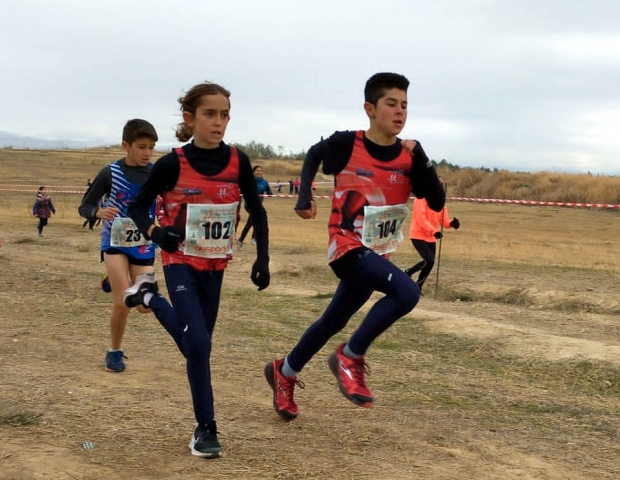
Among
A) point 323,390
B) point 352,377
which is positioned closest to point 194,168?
point 352,377

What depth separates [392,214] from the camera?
4652 mm

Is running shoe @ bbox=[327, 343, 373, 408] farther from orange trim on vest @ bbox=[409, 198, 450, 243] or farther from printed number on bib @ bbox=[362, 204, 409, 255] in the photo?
orange trim on vest @ bbox=[409, 198, 450, 243]

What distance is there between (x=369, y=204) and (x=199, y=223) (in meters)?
1.02

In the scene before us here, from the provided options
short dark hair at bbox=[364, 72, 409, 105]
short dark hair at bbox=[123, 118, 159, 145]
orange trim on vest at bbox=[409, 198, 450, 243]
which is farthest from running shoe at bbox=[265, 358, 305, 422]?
orange trim on vest at bbox=[409, 198, 450, 243]

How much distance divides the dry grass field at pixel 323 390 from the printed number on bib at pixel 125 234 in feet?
3.52

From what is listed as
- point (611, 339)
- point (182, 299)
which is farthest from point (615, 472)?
point (611, 339)

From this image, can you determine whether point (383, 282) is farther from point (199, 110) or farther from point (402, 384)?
point (402, 384)

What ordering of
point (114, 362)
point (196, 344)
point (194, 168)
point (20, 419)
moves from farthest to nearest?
1. point (114, 362)
2. point (20, 419)
3. point (194, 168)
4. point (196, 344)

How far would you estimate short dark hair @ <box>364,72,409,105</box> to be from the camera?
4617 millimetres

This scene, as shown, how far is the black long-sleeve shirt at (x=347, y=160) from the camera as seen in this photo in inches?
182

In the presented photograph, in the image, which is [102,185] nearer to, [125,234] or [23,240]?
[125,234]

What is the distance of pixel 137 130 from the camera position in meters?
5.89

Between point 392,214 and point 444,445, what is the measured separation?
1456 mm

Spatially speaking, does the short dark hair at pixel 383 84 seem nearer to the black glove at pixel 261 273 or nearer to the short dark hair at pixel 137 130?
the black glove at pixel 261 273
